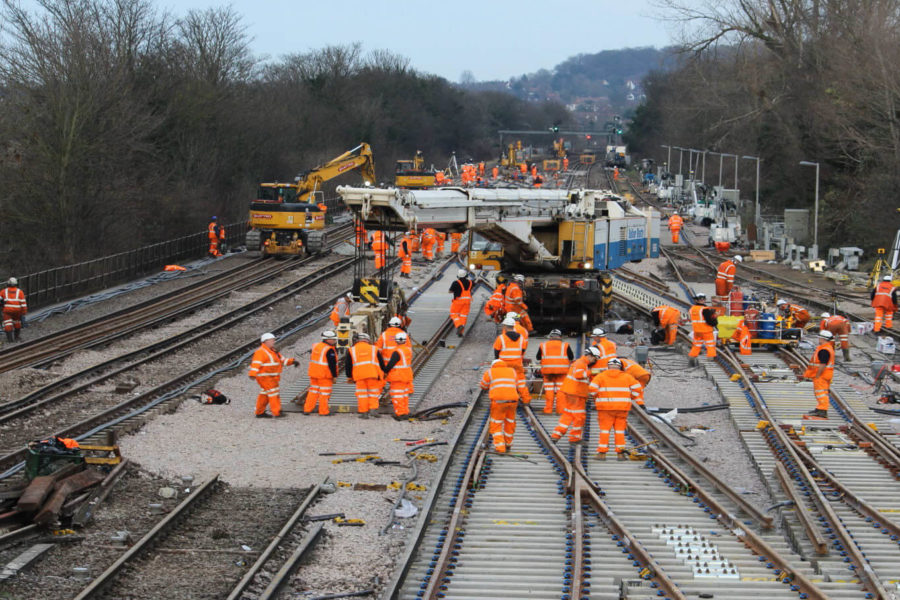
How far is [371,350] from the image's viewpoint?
1642cm

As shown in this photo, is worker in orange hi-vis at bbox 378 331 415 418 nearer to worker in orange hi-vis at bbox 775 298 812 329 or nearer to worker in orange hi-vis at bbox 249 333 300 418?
worker in orange hi-vis at bbox 249 333 300 418

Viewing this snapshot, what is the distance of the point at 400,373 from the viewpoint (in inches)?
647

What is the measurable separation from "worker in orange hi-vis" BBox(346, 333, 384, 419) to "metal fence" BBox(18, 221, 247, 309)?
15145mm

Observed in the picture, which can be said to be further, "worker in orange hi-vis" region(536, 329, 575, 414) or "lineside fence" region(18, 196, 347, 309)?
"lineside fence" region(18, 196, 347, 309)

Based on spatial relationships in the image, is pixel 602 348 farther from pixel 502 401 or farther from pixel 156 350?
pixel 156 350

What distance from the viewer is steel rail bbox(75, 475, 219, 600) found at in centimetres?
945

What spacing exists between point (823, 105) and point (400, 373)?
38607 millimetres

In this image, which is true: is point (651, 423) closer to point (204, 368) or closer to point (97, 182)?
point (204, 368)

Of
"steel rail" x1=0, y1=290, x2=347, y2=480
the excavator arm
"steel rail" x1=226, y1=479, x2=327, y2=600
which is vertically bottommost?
"steel rail" x1=226, y1=479, x2=327, y2=600

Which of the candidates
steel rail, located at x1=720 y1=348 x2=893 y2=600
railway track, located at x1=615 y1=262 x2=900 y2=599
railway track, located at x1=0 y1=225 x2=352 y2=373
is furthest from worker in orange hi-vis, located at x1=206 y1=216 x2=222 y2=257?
steel rail, located at x1=720 y1=348 x2=893 y2=600

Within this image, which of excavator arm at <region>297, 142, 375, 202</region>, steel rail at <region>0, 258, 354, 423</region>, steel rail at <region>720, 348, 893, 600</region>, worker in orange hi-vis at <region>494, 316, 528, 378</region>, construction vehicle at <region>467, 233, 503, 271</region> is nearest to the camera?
steel rail at <region>720, 348, 893, 600</region>

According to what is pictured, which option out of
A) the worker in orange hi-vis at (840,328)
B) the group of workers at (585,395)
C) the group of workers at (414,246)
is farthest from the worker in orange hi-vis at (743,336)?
the group of workers at (414,246)

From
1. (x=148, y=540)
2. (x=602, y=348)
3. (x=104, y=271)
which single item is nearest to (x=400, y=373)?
(x=602, y=348)

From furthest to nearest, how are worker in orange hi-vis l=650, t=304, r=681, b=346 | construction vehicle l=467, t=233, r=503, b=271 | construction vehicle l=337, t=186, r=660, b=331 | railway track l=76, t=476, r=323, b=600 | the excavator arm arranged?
the excavator arm < construction vehicle l=467, t=233, r=503, b=271 < worker in orange hi-vis l=650, t=304, r=681, b=346 < construction vehicle l=337, t=186, r=660, b=331 < railway track l=76, t=476, r=323, b=600
